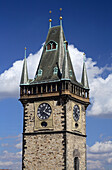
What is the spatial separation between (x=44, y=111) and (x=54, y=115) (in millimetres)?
2099

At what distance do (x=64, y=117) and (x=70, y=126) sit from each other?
213 cm

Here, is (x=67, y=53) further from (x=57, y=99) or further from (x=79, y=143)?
(x=79, y=143)

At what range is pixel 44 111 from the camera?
259ft

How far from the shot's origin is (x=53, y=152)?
3012 inches

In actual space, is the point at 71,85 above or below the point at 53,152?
above

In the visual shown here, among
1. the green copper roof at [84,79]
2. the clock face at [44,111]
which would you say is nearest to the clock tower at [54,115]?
the clock face at [44,111]

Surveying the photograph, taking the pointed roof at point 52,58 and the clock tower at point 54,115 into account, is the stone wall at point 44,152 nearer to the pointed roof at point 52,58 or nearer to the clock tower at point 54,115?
the clock tower at point 54,115

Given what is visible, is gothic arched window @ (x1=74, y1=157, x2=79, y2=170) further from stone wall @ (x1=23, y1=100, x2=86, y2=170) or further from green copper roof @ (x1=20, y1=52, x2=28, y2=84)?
green copper roof @ (x1=20, y1=52, x2=28, y2=84)

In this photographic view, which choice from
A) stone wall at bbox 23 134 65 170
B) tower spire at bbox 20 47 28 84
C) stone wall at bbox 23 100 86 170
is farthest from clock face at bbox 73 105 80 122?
tower spire at bbox 20 47 28 84

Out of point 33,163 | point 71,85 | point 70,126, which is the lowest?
point 33,163

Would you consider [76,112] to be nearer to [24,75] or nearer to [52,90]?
[52,90]

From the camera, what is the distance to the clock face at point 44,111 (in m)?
78.8

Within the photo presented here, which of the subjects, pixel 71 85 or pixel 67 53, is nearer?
pixel 71 85

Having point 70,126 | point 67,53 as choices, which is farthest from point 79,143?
point 67,53
